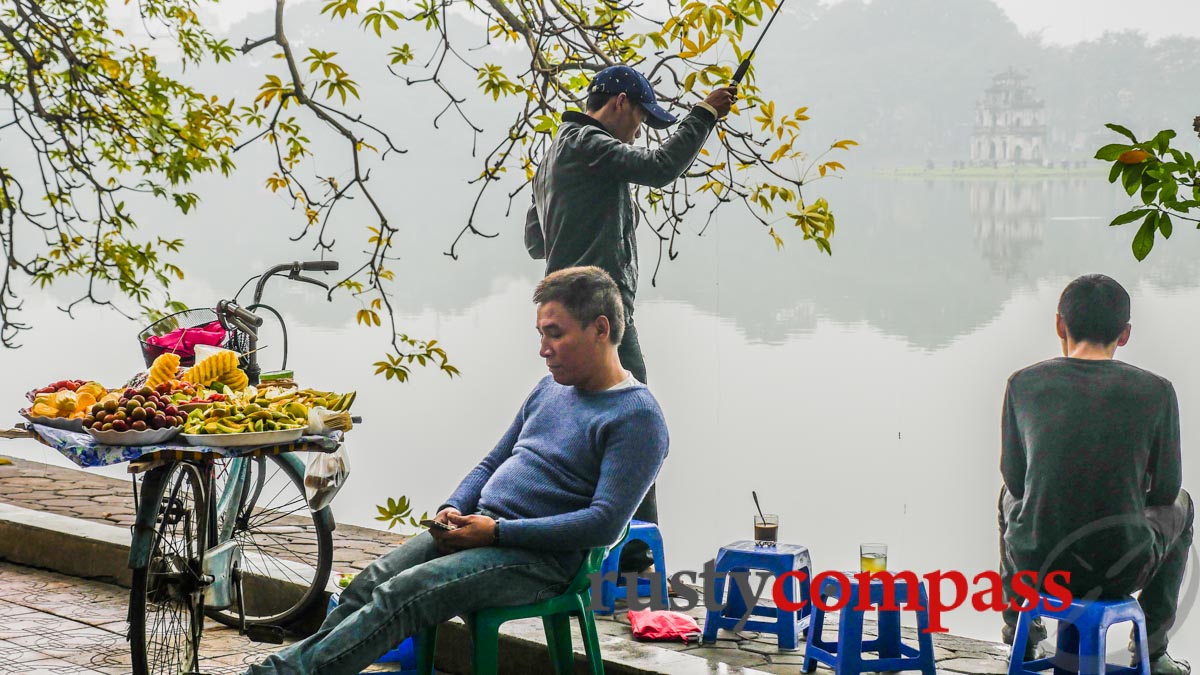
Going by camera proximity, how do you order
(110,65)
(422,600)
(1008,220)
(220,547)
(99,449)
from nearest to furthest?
(422,600) < (99,449) < (220,547) < (110,65) < (1008,220)

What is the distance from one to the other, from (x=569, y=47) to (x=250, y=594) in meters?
2.53

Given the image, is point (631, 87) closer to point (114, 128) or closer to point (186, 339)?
point (186, 339)

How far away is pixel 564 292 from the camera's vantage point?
3.42m

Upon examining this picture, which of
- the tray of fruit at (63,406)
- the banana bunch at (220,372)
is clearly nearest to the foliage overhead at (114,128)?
the banana bunch at (220,372)

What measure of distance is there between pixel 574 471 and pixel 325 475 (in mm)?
1022

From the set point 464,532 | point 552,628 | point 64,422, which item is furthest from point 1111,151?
point 64,422

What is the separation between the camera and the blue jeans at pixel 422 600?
315 centimetres

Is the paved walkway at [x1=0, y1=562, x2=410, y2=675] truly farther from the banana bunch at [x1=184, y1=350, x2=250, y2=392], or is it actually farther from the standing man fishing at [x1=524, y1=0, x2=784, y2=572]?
the standing man fishing at [x1=524, y1=0, x2=784, y2=572]

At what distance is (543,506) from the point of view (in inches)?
133

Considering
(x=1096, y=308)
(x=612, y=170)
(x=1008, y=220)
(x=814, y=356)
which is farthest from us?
(x=814, y=356)

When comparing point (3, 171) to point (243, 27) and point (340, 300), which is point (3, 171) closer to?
point (243, 27)

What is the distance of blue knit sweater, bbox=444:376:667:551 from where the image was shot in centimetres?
324

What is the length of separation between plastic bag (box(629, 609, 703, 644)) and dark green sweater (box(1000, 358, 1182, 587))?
1.09 meters

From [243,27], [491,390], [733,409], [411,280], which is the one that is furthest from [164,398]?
[411,280]
